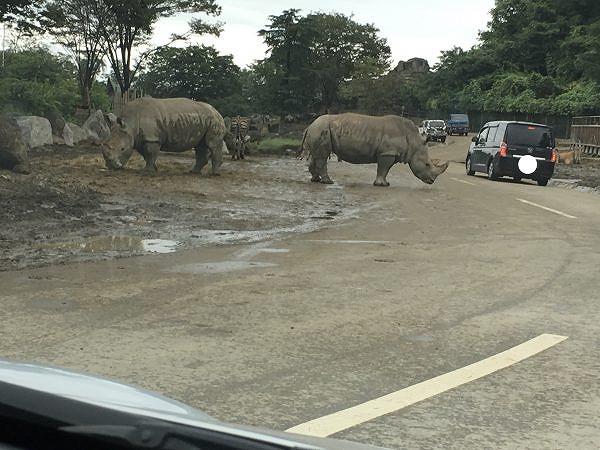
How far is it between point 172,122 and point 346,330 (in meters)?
14.8

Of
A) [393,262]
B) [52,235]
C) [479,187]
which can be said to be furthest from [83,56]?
[393,262]

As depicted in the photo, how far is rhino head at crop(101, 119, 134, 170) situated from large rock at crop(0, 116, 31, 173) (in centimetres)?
205

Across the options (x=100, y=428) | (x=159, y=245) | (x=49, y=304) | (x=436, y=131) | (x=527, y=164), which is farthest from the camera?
(x=436, y=131)

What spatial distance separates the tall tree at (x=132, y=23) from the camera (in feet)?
124

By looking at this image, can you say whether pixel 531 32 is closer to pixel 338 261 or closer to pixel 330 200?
pixel 330 200

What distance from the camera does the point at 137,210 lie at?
12.9 meters

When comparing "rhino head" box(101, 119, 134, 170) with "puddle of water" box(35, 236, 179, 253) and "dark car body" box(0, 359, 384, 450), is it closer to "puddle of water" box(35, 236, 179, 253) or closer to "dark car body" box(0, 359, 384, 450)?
"puddle of water" box(35, 236, 179, 253)

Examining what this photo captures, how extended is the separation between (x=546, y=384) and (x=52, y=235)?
7.42 m

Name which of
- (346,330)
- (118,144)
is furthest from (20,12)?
(346,330)

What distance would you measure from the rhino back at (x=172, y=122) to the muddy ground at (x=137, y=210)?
979 millimetres

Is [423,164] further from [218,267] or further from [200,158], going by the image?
[218,267]

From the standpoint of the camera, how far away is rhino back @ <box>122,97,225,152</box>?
19.0 meters

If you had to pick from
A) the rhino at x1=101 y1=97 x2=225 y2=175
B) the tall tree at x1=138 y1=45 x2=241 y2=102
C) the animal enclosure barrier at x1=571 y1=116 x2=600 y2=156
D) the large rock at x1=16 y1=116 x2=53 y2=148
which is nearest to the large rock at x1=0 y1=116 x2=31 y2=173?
the rhino at x1=101 y1=97 x2=225 y2=175

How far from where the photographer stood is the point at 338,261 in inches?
345
